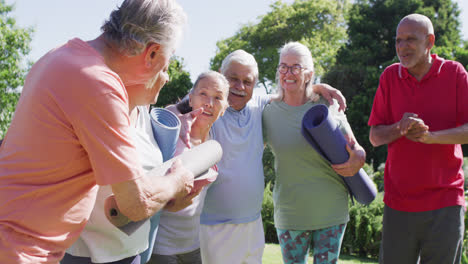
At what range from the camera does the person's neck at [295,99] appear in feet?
11.6

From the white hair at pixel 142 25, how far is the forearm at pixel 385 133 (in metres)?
2.26

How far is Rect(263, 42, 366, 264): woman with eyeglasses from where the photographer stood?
331 cm

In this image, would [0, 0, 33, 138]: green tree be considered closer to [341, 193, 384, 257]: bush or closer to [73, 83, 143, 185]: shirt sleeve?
[341, 193, 384, 257]: bush

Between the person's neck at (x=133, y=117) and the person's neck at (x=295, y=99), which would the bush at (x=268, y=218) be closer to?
the person's neck at (x=295, y=99)

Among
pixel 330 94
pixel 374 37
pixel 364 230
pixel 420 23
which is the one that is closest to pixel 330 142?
pixel 330 94

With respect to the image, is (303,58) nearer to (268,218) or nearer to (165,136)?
(165,136)

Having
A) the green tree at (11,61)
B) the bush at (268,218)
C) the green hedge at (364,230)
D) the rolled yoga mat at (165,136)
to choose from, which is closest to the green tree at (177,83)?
the green tree at (11,61)

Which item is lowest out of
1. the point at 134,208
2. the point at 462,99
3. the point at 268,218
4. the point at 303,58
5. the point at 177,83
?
the point at 268,218

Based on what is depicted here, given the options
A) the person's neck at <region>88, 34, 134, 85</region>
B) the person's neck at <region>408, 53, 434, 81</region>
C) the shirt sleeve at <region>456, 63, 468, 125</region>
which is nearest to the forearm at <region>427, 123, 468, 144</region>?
the shirt sleeve at <region>456, 63, 468, 125</region>

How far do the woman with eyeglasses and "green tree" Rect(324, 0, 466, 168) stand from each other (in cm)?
1632

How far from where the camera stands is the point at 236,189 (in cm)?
315

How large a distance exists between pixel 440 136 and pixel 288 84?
1.22 m

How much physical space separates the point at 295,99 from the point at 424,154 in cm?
111

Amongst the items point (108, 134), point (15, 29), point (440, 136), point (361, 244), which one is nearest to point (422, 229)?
point (440, 136)
